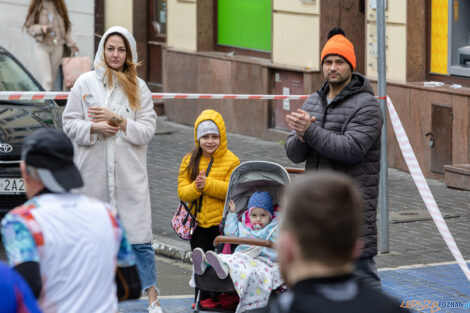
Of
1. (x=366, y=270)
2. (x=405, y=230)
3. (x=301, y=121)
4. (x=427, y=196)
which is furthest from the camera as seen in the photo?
(x=405, y=230)

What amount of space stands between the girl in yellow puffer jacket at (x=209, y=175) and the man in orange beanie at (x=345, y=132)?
0.95m

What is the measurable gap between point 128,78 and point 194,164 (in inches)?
29.1

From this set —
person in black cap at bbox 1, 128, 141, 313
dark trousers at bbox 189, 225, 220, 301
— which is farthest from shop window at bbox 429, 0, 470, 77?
person in black cap at bbox 1, 128, 141, 313

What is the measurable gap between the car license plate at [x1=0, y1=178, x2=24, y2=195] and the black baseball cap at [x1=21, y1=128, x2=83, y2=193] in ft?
15.9

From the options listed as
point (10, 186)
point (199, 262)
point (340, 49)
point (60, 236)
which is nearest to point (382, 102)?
point (340, 49)

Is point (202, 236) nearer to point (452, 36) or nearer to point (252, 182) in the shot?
point (252, 182)

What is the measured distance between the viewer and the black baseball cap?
348cm

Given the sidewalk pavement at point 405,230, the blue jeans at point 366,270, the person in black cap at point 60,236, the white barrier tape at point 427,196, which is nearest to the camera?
the person in black cap at point 60,236

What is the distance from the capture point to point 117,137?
641 centimetres

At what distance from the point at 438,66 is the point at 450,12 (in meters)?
0.75

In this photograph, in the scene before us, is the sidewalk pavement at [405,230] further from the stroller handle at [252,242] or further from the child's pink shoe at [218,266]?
the child's pink shoe at [218,266]

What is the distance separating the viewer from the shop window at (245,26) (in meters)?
15.1

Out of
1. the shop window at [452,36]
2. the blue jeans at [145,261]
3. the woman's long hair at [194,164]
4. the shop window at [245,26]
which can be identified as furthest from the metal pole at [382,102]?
the shop window at [245,26]

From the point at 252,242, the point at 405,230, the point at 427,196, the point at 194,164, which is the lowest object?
the point at 405,230
